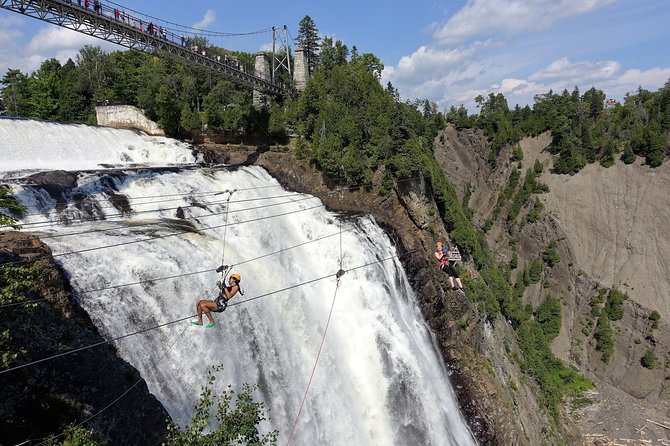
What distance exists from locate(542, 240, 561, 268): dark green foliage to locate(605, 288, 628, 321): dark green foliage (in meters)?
7.05

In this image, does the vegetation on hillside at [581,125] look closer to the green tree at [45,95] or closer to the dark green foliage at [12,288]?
the green tree at [45,95]

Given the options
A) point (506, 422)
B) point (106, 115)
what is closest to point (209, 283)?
point (506, 422)

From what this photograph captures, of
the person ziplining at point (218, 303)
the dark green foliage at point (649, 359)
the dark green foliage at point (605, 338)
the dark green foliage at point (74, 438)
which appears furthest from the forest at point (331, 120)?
the dark green foliage at point (74, 438)

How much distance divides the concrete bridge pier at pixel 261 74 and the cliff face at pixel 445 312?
1164cm

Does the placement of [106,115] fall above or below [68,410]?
above

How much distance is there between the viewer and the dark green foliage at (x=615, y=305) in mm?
49125

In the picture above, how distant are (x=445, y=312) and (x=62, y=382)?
2089 centimetres

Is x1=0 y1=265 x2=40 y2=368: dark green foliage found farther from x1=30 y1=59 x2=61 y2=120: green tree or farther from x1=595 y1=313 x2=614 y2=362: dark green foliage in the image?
x1=595 y1=313 x2=614 y2=362: dark green foliage

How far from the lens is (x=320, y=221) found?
2555 centimetres

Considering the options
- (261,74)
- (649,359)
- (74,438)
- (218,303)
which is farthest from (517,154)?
(74,438)

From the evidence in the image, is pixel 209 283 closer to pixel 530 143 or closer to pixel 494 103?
pixel 530 143

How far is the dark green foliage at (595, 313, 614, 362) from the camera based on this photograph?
4819 cm

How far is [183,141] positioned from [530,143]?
182ft

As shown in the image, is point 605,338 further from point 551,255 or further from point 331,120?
point 331,120
